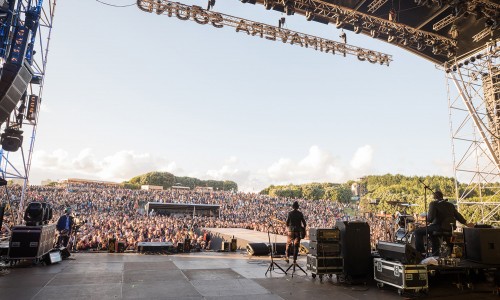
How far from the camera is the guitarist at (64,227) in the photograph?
7.83 metres

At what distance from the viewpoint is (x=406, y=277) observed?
447 cm

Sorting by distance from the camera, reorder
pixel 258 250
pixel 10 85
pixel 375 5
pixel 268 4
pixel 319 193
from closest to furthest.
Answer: pixel 10 85, pixel 258 250, pixel 268 4, pixel 375 5, pixel 319 193

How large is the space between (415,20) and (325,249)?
9.85 metres

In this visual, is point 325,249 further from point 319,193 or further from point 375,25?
point 319,193

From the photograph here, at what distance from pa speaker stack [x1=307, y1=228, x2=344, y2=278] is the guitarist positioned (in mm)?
6412

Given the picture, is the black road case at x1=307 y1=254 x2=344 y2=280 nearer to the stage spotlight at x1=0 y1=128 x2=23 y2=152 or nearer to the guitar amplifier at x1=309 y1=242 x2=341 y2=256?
the guitar amplifier at x1=309 y1=242 x2=341 y2=256

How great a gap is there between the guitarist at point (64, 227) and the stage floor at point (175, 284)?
63.0 inches

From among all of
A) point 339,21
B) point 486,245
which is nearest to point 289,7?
point 339,21

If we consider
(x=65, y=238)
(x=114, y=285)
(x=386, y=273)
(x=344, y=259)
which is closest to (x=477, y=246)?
(x=386, y=273)

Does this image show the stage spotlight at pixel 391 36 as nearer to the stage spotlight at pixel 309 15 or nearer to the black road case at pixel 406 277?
the stage spotlight at pixel 309 15

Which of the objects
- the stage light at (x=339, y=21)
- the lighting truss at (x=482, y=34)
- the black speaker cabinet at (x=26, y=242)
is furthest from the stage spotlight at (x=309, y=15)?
the black speaker cabinet at (x=26, y=242)

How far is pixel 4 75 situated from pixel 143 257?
17.9 feet

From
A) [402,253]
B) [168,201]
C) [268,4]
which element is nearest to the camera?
[402,253]

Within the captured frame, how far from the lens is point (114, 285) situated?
4.68 metres
